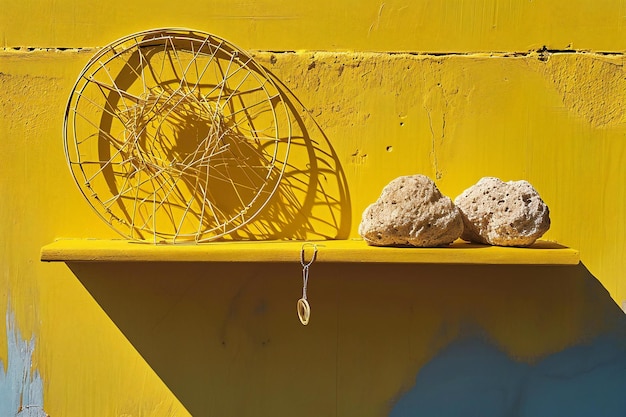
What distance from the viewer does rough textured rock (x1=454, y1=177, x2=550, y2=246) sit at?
143cm

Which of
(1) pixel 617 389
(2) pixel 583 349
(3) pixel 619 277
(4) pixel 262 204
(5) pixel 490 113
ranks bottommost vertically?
(1) pixel 617 389

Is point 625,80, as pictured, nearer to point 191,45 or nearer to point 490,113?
point 490,113

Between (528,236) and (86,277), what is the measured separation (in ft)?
3.65

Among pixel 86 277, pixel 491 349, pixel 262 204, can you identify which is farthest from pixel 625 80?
pixel 86 277

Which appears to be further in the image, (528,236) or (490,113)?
(490,113)

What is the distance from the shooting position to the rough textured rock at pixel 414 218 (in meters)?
1.41

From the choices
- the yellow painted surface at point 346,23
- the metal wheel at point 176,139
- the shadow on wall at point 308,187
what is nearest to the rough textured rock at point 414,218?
the shadow on wall at point 308,187

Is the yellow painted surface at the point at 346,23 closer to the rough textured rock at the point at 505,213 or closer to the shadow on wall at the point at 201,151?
the shadow on wall at the point at 201,151

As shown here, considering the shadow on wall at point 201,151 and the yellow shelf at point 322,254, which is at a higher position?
the shadow on wall at point 201,151

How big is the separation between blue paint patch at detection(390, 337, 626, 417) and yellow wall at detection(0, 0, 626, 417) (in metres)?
0.04

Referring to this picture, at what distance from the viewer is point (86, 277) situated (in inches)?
63.7

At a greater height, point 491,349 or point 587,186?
point 587,186

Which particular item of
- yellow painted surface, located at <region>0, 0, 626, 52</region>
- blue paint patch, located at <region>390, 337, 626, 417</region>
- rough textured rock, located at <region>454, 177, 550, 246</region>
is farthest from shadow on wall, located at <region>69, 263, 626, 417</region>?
yellow painted surface, located at <region>0, 0, 626, 52</region>

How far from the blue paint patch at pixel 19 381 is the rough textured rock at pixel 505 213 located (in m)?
1.18
